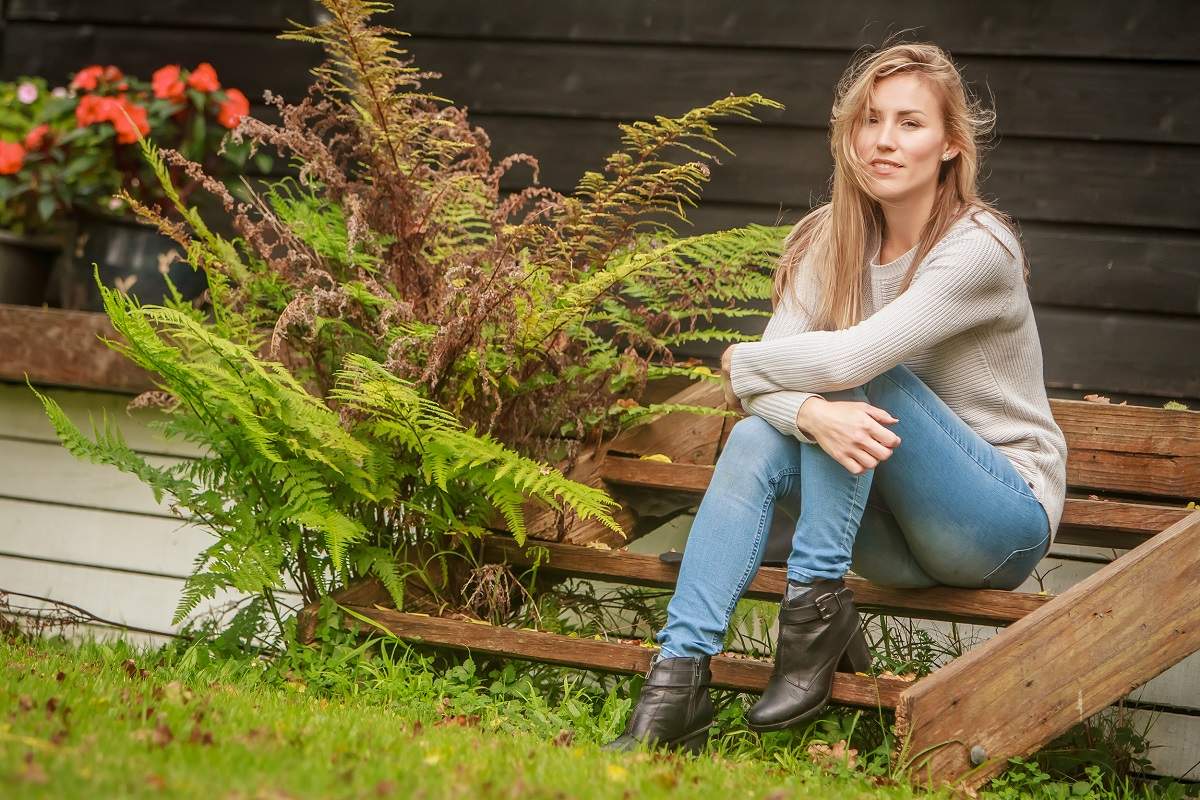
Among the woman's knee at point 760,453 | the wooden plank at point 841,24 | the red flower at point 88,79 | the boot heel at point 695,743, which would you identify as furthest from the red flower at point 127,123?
the boot heel at point 695,743

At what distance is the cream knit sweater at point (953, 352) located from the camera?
2186mm

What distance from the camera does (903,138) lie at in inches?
92.4

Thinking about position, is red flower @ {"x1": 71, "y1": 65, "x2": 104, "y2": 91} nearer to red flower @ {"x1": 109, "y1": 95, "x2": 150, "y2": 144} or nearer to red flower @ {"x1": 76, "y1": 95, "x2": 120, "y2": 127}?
red flower @ {"x1": 76, "y1": 95, "x2": 120, "y2": 127}

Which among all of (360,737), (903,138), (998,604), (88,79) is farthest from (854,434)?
(88,79)

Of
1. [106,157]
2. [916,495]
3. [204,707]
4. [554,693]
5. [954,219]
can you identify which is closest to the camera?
[204,707]

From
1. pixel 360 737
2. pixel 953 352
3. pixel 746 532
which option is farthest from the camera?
pixel 953 352

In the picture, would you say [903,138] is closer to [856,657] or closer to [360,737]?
[856,657]

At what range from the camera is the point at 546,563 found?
2.68m

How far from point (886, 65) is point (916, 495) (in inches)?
33.6

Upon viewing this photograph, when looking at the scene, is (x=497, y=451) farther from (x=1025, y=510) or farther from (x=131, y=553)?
(x=131, y=553)

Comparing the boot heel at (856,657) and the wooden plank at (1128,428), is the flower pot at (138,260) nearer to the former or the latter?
the boot heel at (856,657)

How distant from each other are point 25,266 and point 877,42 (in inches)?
109

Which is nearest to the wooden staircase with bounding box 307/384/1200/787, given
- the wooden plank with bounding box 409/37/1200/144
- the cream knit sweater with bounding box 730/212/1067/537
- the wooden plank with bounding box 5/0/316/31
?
the cream knit sweater with bounding box 730/212/1067/537

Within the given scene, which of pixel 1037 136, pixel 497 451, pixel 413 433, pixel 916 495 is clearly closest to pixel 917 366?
pixel 916 495
